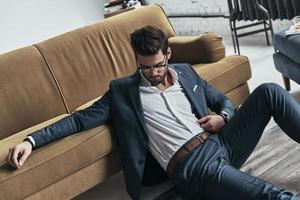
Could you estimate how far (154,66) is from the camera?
6.31 feet

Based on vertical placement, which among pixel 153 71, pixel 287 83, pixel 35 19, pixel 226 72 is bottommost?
pixel 287 83

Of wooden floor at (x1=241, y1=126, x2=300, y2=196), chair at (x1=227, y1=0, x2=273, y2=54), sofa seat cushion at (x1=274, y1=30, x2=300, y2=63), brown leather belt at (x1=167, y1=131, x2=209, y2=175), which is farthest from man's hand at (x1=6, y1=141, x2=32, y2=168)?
chair at (x1=227, y1=0, x2=273, y2=54)

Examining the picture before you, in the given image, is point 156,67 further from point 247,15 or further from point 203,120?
point 247,15

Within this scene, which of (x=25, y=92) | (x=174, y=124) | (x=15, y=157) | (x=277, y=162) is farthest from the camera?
(x=25, y=92)

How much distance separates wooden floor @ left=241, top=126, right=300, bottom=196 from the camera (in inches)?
81.2

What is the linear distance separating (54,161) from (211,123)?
26.5 inches

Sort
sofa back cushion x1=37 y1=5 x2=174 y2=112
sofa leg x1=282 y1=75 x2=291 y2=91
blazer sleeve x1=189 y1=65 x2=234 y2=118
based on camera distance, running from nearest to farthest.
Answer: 1. blazer sleeve x1=189 y1=65 x2=234 y2=118
2. sofa back cushion x1=37 y1=5 x2=174 y2=112
3. sofa leg x1=282 y1=75 x2=291 y2=91

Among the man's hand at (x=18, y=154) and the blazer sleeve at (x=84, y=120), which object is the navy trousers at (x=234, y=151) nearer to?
the blazer sleeve at (x=84, y=120)

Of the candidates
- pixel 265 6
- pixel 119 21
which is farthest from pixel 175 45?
pixel 265 6

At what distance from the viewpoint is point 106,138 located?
2.10m

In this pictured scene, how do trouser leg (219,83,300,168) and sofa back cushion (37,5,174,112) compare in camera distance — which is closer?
trouser leg (219,83,300,168)

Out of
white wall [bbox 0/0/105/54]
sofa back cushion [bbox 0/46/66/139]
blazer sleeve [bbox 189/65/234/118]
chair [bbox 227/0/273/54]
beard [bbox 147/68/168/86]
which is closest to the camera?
beard [bbox 147/68/168/86]

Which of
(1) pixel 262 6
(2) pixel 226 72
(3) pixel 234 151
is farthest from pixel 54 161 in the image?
(1) pixel 262 6

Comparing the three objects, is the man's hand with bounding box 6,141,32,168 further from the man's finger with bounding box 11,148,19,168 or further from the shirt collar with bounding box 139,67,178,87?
the shirt collar with bounding box 139,67,178,87
